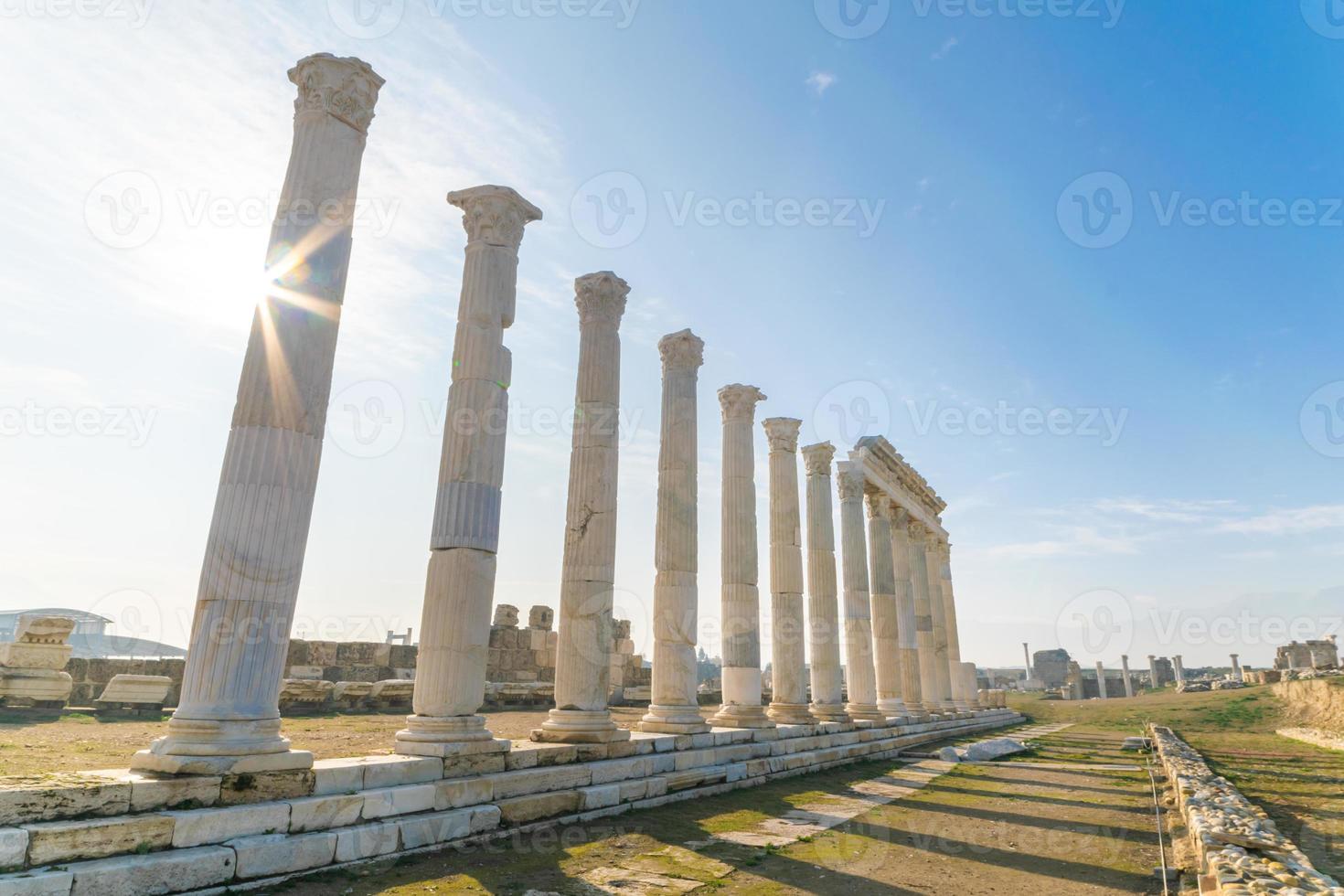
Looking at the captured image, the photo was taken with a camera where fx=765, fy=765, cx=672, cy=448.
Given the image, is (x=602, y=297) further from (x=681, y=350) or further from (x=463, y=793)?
(x=463, y=793)

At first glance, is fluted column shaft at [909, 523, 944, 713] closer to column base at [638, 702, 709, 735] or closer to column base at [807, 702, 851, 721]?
column base at [807, 702, 851, 721]

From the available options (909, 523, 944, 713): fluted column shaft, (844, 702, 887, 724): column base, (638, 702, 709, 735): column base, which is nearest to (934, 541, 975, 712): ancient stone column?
(909, 523, 944, 713): fluted column shaft

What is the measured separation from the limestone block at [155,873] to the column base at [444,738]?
347cm

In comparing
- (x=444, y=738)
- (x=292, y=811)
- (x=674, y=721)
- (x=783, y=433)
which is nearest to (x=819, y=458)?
(x=783, y=433)

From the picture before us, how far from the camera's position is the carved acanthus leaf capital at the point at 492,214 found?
13484 millimetres

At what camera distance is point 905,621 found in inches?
1227

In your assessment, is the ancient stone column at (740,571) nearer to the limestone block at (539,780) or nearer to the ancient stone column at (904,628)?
the limestone block at (539,780)

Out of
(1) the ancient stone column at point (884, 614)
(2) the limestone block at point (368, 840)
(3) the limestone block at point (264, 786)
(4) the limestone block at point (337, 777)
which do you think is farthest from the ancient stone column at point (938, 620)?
(3) the limestone block at point (264, 786)

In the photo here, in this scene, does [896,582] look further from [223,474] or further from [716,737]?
[223,474]

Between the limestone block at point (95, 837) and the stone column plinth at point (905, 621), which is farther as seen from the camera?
the stone column plinth at point (905, 621)

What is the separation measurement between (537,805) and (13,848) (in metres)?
6.33

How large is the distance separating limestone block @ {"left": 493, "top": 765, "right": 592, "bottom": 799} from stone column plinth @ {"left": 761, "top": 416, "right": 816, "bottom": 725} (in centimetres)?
980

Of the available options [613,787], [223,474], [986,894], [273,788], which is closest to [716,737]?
[613,787]

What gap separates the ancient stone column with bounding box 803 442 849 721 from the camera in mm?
23766
